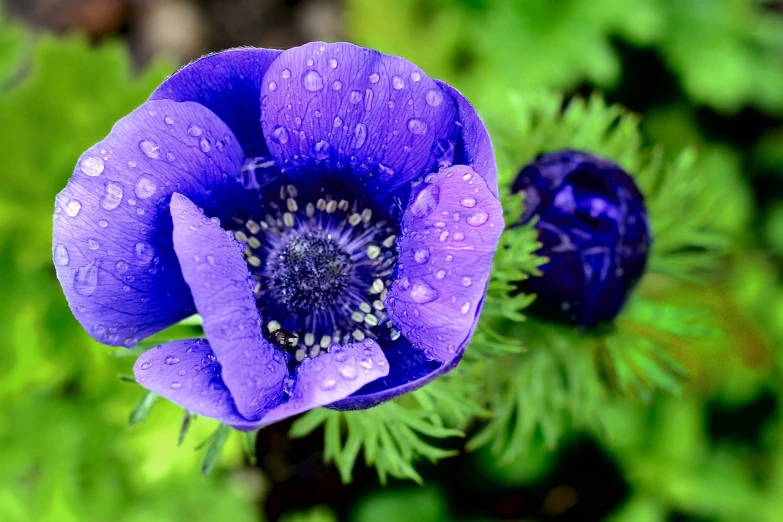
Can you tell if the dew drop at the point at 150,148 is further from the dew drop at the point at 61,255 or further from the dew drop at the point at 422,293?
the dew drop at the point at 422,293

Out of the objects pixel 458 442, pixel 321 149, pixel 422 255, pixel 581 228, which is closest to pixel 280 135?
pixel 321 149

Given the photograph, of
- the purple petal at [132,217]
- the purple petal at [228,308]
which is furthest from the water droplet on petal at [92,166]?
the purple petal at [228,308]

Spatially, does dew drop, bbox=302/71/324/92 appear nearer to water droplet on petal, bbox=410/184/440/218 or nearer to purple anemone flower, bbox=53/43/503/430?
purple anemone flower, bbox=53/43/503/430

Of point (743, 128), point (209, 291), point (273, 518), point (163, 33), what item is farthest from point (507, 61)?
point (209, 291)

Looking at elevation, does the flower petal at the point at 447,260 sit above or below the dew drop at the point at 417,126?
below

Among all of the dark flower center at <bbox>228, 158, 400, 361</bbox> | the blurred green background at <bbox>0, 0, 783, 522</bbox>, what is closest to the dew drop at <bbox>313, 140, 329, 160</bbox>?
the dark flower center at <bbox>228, 158, 400, 361</bbox>

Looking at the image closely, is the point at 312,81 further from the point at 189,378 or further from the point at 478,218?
the point at 189,378
